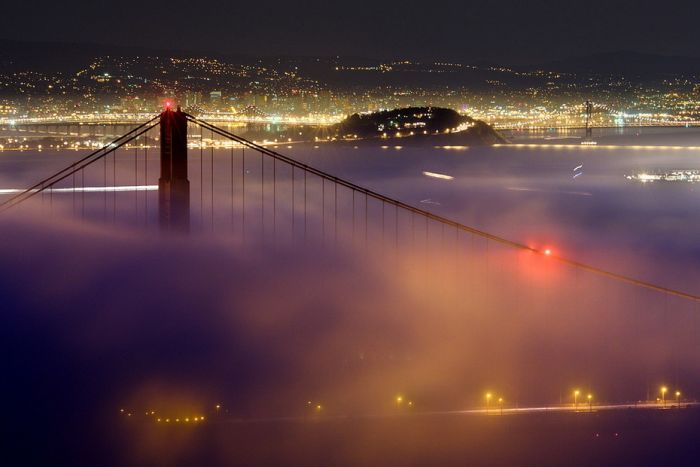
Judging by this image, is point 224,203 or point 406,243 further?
point 224,203

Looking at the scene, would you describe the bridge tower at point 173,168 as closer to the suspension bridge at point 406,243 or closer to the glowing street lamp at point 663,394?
the suspension bridge at point 406,243

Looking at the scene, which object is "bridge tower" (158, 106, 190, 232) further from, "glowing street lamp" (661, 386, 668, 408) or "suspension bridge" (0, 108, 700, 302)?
"glowing street lamp" (661, 386, 668, 408)

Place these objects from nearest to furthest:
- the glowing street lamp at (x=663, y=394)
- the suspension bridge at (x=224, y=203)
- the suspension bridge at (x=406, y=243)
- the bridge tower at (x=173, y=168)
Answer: the glowing street lamp at (x=663, y=394), the suspension bridge at (x=406, y=243), the bridge tower at (x=173, y=168), the suspension bridge at (x=224, y=203)

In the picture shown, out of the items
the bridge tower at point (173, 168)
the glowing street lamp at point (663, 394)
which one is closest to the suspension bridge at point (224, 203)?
the bridge tower at point (173, 168)

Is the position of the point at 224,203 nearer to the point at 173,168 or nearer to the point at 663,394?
the point at 173,168

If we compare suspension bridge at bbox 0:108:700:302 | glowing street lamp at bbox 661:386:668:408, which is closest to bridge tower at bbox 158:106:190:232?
suspension bridge at bbox 0:108:700:302

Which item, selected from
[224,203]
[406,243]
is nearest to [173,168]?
[406,243]

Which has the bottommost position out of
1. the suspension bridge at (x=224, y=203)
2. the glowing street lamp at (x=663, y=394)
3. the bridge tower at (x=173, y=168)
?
the glowing street lamp at (x=663, y=394)

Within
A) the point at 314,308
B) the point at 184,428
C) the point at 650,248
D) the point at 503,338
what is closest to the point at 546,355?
the point at 503,338

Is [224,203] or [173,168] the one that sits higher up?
[173,168]
